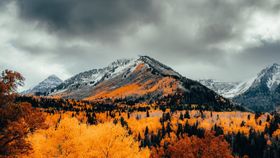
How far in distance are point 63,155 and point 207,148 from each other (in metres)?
17.8

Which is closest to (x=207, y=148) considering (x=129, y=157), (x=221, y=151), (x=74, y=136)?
(x=221, y=151)

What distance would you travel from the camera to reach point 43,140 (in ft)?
158

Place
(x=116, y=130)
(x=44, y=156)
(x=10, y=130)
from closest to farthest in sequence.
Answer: (x=10, y=130), (x=44, y=156), (x=116, y=130)

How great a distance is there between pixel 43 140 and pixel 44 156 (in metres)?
3.28

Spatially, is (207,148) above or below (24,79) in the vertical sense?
below

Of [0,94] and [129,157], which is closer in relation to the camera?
[0,94]

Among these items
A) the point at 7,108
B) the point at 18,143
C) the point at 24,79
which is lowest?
→ the point at 18,143

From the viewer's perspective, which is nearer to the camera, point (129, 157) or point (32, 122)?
point (32, 122)

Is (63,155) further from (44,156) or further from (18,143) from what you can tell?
(18,143)

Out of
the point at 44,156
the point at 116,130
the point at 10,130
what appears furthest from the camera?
the point at 116,130

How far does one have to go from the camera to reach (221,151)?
46719 mm

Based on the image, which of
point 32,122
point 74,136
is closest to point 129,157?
point 74,136

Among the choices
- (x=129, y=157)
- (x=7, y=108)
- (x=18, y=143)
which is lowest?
(x=129, y=157)

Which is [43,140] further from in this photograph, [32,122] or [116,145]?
[32,122]
